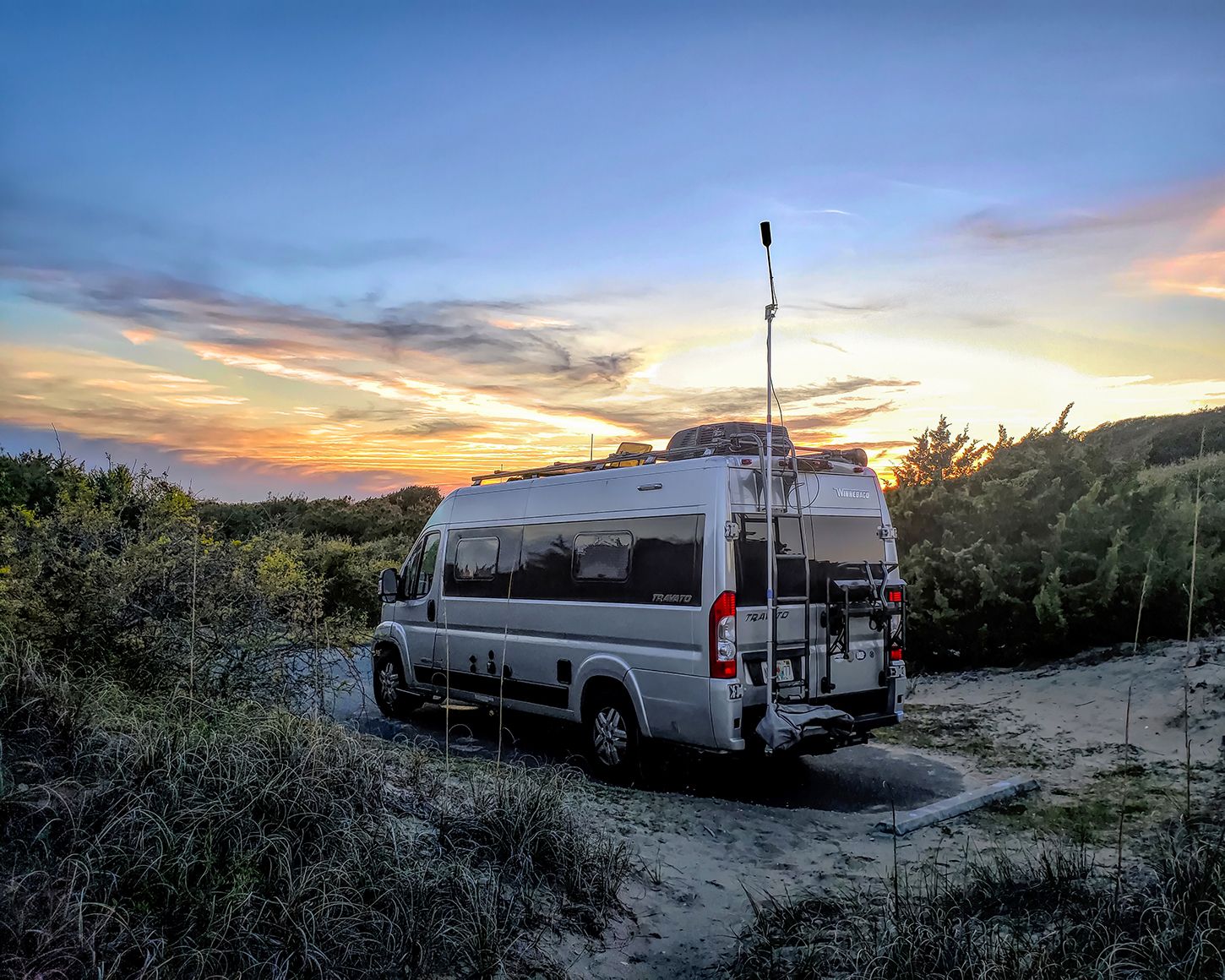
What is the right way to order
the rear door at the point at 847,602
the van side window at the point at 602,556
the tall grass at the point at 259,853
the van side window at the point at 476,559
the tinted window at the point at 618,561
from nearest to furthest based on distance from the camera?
the tall grass at the point at 259,853 < the tinted window at the point at 618,561 < the rear door at the point at 847,602 < the van side window at the point at 602,556 < the van side window at the point at 476,559

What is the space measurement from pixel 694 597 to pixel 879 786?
8.06ft

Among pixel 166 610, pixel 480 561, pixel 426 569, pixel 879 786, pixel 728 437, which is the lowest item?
pixel 879 786

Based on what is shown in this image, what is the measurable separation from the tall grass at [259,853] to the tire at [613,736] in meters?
1.90

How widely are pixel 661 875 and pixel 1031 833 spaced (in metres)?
2.82

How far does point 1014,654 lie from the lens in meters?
12.0

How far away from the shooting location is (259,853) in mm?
4320

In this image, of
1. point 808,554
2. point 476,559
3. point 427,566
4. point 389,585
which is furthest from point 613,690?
point 389,585

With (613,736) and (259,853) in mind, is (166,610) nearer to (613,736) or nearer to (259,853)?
(259,853)

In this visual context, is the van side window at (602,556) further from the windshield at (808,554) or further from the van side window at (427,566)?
the van side window at (427,566)

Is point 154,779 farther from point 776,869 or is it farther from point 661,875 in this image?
point 776,869

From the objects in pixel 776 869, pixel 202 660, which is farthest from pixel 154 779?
pixel 776 869

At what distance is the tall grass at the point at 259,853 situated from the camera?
3.72 meters

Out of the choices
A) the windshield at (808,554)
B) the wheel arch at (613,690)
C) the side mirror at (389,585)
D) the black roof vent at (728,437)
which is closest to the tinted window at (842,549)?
the windshield at (808,554)

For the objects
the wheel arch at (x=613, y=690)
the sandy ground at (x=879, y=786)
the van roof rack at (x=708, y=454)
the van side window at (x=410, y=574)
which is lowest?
the sandy ground at (x=879, y=786)
